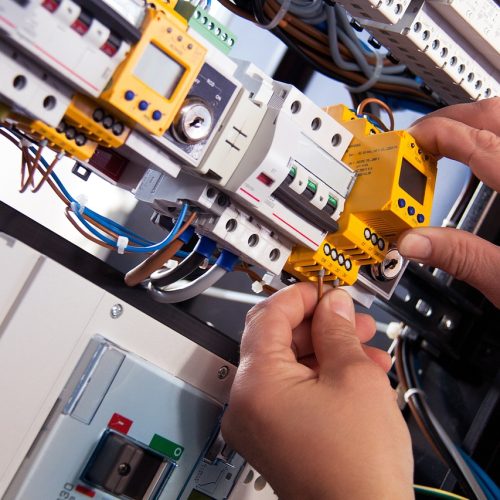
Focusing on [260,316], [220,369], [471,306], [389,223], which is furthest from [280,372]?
[471,306]

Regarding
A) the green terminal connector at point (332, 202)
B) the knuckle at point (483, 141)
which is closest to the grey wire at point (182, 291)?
the green terminal connector at point (332, 202)

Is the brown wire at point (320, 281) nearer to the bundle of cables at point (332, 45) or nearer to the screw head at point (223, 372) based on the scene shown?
the screw head at point (223, 372)

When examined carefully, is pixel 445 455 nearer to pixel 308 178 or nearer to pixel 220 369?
pixel 220 369

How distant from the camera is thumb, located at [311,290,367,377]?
924mm

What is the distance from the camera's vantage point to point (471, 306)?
1713 millimetres

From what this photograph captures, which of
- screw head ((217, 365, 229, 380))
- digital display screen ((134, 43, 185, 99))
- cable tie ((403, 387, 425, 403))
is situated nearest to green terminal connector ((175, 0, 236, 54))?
digital display screen ((134, 43, 185, 99))

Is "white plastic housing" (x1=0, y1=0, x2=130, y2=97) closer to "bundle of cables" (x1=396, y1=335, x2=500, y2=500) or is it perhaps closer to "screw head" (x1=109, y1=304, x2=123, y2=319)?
"screw head" (x1=109, y1=304, x2=123, y2=319)

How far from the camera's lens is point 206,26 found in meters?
1.01

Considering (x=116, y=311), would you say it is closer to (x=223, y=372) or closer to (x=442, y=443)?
(x=223, y=372)

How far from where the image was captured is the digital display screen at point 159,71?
0.84 m

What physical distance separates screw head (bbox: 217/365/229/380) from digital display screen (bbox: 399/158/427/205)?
0.40 m

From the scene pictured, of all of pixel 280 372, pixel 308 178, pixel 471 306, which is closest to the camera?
pixel 280 372

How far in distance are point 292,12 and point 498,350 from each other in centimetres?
96

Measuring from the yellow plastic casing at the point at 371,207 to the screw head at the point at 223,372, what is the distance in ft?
0.64
